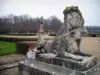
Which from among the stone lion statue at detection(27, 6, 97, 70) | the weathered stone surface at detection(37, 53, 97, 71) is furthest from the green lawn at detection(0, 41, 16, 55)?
the stone lion statue at detection(27, 6, 97, 70)

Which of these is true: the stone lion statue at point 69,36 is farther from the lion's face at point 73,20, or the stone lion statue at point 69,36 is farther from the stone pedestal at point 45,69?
the stone pedestal at point 45,69

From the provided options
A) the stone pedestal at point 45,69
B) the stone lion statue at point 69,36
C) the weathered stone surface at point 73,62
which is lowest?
the stone pedestal at point 45,69

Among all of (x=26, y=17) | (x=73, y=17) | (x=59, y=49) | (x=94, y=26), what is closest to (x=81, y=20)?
(x=73, y=17)

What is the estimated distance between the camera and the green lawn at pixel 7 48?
13.6ft

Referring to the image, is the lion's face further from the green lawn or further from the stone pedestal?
the green lawn

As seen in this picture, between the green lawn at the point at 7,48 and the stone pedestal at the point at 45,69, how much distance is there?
176 cm

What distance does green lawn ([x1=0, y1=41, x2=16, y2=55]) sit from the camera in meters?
4.14

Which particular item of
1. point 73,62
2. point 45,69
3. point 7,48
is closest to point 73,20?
point 73,62

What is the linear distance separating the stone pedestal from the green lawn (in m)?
1.76

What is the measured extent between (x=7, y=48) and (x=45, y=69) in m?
2.47

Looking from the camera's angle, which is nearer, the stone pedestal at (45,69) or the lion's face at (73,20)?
the stone pedestal at (45,69)

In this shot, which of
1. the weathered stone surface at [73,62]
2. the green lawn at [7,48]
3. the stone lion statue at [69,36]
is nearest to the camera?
the weathered stone surface at [73,62]

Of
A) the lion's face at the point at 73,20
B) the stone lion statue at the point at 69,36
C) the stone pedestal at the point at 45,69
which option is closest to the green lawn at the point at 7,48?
the stone pedestal at the point at 45,69

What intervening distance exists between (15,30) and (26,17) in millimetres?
549
